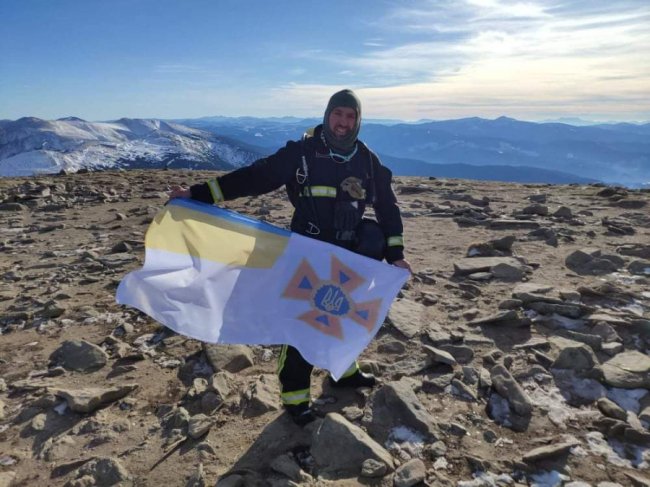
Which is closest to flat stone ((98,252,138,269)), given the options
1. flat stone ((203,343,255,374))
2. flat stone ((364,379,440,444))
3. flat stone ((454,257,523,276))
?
flat stone ((203,343,255,374))

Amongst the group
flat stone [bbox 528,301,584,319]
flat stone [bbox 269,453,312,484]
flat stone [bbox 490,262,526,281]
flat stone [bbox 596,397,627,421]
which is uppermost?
flat stone [bbox 490,262,526,281]

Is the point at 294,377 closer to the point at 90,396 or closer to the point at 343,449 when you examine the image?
the point at 343,449

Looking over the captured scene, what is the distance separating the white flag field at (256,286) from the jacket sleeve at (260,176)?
0.35 metres

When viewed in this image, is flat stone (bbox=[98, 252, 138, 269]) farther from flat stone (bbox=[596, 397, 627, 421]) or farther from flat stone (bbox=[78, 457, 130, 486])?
flat stone (bbox=[596, 397, 627, 421])

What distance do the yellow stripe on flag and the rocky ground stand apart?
62.0 inches

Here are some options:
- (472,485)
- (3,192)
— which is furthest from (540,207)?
(3,192)

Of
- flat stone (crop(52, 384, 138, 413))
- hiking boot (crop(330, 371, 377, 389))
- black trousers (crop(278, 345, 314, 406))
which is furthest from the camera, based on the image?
hiking boot (crop(330, 371, 377, 389))

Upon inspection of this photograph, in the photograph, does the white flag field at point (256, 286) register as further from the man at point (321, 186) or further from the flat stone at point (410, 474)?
the flat stone at point (410, 474)

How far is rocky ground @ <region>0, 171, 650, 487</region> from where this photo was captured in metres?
3.95

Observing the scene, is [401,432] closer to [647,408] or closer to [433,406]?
[433,406]

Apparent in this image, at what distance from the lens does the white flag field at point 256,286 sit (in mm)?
4359

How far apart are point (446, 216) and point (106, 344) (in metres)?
10.8

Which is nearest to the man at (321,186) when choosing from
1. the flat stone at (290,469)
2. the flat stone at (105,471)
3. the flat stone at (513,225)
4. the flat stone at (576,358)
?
the flat stone at (290,469)

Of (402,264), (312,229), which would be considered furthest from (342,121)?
(402,264)
